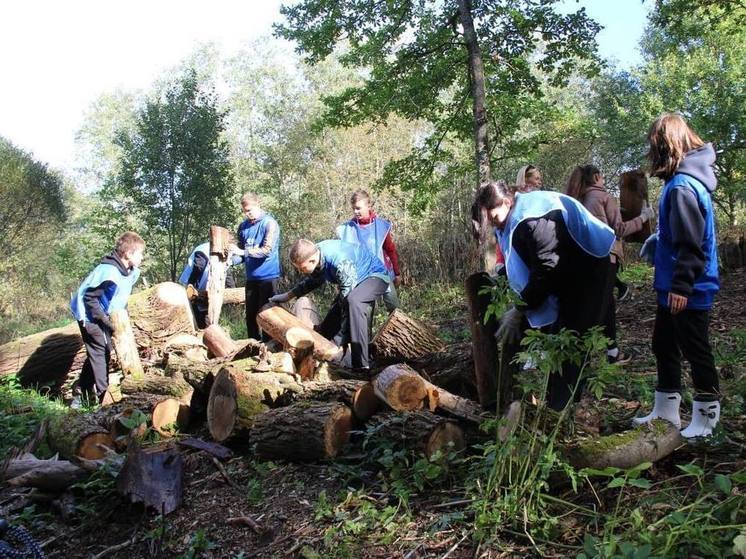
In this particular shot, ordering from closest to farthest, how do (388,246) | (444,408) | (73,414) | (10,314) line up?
(444,408), (73,414), (388,246), (10,314)

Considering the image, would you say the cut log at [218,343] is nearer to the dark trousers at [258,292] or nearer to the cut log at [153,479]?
the dark trousers at [258,292]

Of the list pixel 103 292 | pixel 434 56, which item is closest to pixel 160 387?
pixel 103 292

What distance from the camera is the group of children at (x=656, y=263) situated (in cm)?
271

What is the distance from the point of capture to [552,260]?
301 centimetres

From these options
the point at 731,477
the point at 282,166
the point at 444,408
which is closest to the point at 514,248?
the point at 444,408

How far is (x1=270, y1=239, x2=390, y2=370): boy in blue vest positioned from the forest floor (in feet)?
4.07

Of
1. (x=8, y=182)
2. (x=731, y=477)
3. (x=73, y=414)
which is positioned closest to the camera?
(x=731, y=477)

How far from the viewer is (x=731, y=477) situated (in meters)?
2.08

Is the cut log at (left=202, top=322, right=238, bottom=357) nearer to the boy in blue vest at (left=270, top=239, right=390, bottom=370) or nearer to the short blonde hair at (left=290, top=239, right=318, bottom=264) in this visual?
the boy in blue vest at (left=270, top=239, right=390, bottom=370)

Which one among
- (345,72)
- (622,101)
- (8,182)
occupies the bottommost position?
(8,182)

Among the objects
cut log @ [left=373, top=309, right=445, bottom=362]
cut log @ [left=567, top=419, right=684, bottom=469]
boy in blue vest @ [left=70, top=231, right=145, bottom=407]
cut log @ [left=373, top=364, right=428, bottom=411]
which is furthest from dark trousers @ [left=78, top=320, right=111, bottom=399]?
cut log @ [left=567, top=419, right=684, bottom=469]

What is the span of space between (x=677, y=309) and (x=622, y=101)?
21.4m

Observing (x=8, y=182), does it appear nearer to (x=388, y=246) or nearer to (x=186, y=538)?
(x=388, y=246)

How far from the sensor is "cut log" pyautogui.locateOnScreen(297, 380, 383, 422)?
3760mm
